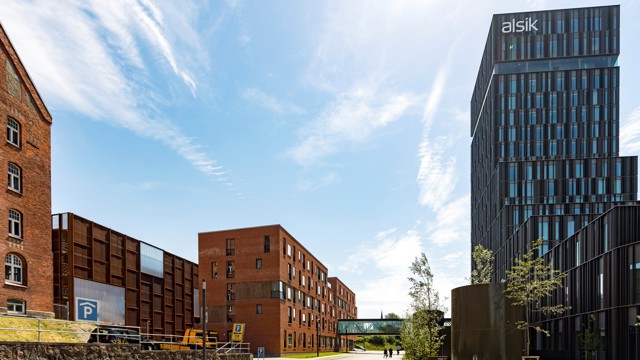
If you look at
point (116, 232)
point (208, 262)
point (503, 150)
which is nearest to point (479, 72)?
point (503, 150)

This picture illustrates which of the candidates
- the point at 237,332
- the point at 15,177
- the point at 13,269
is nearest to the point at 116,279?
the point at 237,332

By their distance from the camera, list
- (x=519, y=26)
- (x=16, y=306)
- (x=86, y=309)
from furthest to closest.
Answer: (x=519, y=26) → (x=86, y=309) → (x=16, y=306)

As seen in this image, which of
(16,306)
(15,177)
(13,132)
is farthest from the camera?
(13,132)

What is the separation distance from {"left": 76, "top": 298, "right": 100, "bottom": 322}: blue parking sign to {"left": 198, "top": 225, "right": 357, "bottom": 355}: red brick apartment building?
19376 millimetres

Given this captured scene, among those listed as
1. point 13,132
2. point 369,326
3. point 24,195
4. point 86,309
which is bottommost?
point 369,326

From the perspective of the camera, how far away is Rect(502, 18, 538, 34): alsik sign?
9188 cm

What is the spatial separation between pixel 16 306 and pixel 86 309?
16.5 metres

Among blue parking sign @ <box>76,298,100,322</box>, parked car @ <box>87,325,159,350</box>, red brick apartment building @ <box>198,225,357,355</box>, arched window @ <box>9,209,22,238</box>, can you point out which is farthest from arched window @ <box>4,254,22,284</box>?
red brick apartment building @ <box>198,225,357,355</box>

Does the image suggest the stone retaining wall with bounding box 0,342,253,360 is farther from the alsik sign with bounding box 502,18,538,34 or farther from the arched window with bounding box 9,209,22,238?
the alsik sign with bounding box 502,18,538,34

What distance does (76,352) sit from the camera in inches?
744

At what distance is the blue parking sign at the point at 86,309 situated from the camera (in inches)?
1700

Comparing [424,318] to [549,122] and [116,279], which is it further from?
[549,122]

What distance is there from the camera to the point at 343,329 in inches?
3846

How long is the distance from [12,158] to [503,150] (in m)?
81.2
